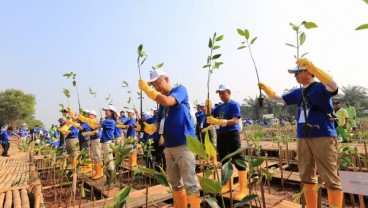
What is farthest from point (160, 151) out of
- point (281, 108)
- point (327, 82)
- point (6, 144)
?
point (281, 108)

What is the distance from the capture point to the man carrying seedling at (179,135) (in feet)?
10.2

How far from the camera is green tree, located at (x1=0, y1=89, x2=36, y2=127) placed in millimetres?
48397

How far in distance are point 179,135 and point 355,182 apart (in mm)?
1806

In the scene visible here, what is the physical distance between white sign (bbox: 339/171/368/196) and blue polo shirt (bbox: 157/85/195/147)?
1674 mm

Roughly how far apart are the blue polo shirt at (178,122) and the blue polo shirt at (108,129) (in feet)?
12.2

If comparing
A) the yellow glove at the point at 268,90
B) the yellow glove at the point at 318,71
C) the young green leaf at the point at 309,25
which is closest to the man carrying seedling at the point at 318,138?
the yellow glove at the point at 318,71

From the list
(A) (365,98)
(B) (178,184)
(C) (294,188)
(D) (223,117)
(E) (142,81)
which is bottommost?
(C) (294,188)

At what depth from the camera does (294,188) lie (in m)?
5.27

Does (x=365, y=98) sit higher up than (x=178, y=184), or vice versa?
(x=365, y=98)

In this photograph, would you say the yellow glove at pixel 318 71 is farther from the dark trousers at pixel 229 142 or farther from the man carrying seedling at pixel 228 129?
the dark trousers at pixel 229 142

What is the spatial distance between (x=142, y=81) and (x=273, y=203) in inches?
93.1

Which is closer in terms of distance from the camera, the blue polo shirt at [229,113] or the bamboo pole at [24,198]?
the bamboo pole at [24,198]

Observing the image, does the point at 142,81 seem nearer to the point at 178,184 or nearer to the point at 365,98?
the point at 178,184

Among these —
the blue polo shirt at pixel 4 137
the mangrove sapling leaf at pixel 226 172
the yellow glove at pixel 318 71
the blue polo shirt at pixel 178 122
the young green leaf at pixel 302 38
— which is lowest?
the blue polo shirt at pixel 4 137
